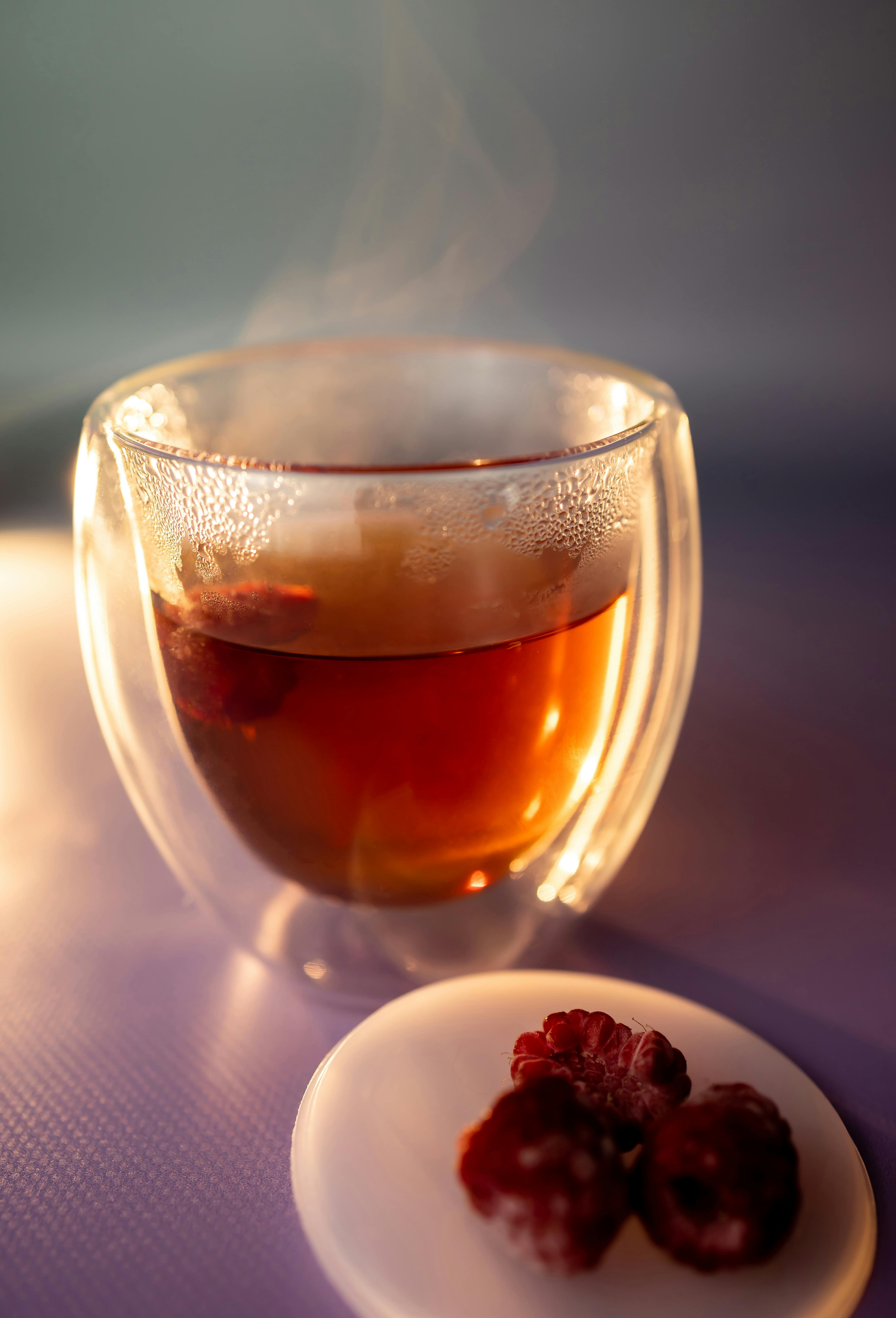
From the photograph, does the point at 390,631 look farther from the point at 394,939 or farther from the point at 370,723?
the point at 394,939

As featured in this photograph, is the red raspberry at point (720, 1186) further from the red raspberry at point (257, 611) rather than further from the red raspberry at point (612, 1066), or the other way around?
the red raspberry at point (257, 611)

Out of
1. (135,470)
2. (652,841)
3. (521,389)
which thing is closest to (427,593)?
(135,470)

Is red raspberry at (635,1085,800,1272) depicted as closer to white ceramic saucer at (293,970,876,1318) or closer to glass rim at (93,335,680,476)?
white ceramic saucer at (293,970,876,1318)

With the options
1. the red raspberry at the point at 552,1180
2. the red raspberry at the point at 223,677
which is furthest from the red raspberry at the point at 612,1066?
the red raspberry at the point at 223,677

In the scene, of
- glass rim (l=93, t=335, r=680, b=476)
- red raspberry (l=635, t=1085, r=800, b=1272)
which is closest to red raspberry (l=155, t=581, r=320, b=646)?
glass rim (l=93, t=335, r=680, b=476)

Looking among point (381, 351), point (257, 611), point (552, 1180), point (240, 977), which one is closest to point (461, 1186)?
point (552, 1180)
